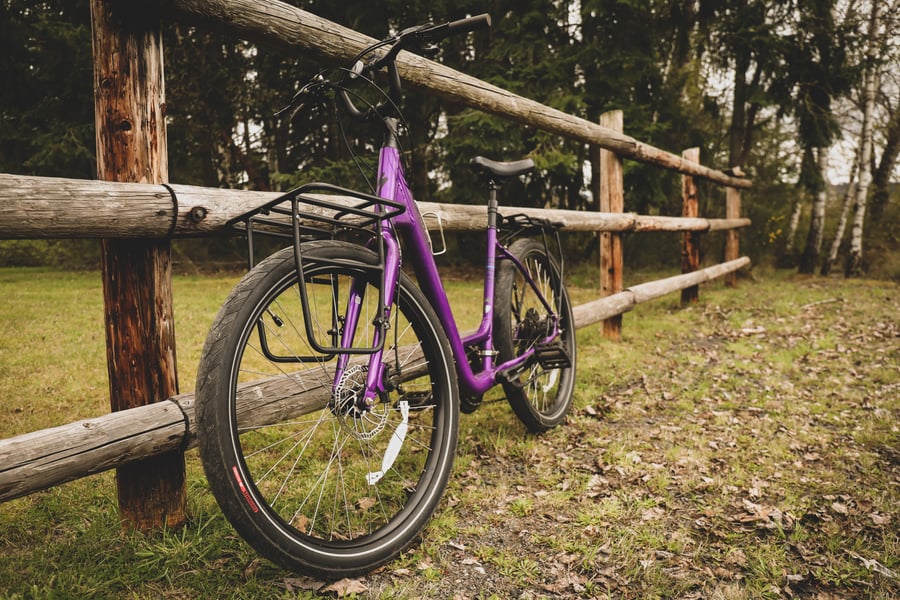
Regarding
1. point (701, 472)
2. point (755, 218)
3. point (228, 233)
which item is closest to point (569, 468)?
point (701, 472)

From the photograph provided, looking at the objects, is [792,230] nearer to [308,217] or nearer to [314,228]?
[314,228]

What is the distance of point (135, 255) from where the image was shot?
179cm

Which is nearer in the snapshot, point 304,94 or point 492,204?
point 304,94

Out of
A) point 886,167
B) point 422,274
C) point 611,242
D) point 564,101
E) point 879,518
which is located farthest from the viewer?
point 886,167

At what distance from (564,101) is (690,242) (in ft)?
10.4

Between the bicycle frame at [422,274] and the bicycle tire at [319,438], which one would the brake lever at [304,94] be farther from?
the bicycle tire at [319,438]

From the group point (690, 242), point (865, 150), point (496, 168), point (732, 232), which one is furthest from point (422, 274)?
point (865, 150)

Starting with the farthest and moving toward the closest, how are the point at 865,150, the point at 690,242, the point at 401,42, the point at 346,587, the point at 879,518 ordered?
the point at 865,150 < the point at 690,242 < the point at 879,518 < the point at 401,42 < the point at 346,587

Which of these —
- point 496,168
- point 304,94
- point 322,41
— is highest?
point 322,41

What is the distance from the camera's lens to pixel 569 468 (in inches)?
104

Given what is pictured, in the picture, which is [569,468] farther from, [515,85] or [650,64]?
[650,64]

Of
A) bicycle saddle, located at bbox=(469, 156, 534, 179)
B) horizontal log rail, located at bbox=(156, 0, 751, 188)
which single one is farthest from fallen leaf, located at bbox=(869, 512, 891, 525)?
horizontal log rail, located at bbox=(156, 0, 751, 188)

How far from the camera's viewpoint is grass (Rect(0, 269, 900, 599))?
1.77 metres

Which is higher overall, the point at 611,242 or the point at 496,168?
the point at 496,168
